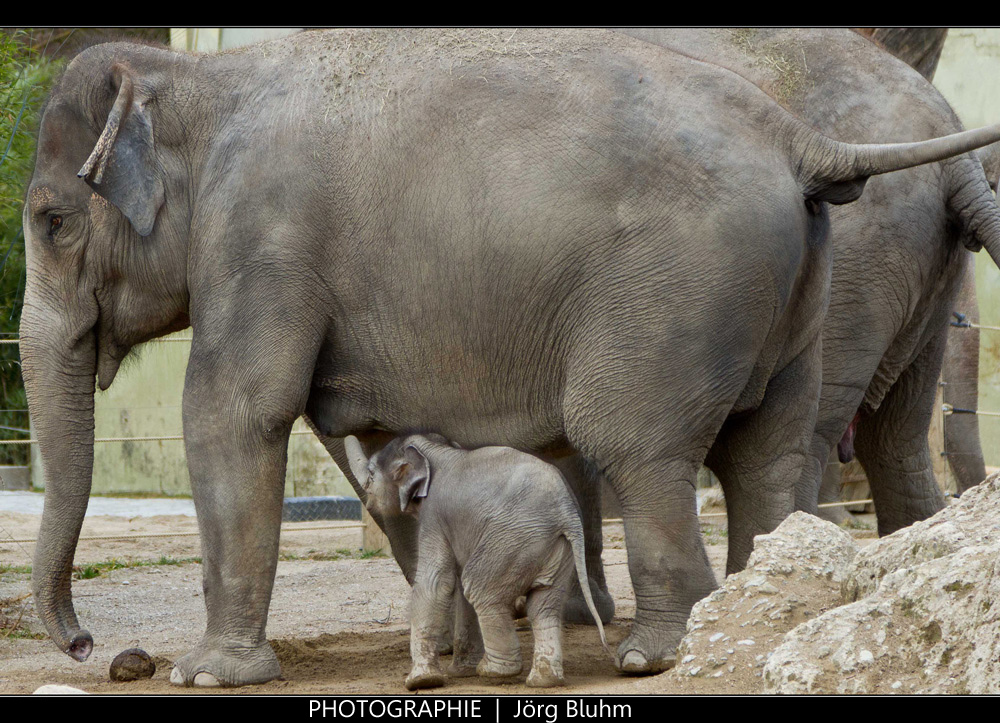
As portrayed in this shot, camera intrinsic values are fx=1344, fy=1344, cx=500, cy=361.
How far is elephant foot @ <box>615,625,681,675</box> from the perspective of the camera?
14.0 ft

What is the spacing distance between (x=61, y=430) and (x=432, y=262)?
1442 mm

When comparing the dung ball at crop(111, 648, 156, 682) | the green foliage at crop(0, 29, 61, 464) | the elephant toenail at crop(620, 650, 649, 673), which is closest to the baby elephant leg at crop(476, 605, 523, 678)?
the elephant toenail at crop(620, 650, 649, 673)

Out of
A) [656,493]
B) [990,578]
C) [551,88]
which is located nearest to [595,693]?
[656,493]

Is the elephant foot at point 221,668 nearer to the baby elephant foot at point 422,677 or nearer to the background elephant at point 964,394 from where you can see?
the baby elephant foot at point 422,677

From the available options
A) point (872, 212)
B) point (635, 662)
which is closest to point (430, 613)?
point (635, 662)

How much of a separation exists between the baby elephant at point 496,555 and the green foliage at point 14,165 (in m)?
1.97

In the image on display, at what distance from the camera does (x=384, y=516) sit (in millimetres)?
4734

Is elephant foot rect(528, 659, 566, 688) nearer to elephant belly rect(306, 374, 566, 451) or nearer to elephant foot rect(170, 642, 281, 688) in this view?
elephant belly rect(306, 374, 566, 451)

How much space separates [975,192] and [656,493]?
2.02 meters

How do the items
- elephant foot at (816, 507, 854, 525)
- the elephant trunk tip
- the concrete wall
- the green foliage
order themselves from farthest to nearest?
1. the concrete wall
2. elephant foot at (816, 507, 854, 525)
3. the green foliage
4. the elephant trunk tip

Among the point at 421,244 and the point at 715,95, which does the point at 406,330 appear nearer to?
the point at 421,244

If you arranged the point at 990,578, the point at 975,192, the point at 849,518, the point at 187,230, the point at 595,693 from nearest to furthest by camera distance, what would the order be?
the point at 990,578
the point at 595,693
the point at 187,230
the point at 975,192
the point at 849,518

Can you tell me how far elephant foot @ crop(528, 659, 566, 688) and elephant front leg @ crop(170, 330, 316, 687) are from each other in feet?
3.02

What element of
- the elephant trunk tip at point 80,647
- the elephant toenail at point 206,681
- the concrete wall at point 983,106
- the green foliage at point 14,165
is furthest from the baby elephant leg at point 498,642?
the concrete wall at point 983,106
